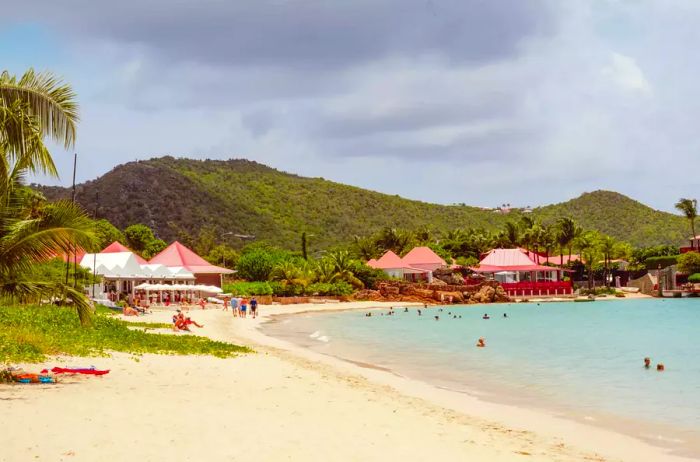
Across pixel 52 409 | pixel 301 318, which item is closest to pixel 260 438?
pixel 52 409

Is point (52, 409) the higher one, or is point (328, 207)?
point (328, 207)

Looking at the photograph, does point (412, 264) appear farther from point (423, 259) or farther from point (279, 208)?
point (279, 208)

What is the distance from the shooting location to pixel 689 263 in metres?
76.7

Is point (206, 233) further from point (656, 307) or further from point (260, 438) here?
point (260, 438)

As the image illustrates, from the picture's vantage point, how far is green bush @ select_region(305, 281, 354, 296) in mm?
62344

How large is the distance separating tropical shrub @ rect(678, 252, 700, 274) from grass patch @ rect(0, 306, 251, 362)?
66480 mm

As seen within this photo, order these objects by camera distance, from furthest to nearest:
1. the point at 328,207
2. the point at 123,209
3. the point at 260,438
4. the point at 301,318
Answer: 1. the point at 328,207
2. the point at 123,209
3. the point at 301,318
4. the point at 260,438

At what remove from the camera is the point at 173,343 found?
20.5 meters

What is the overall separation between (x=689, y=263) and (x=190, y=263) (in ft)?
175

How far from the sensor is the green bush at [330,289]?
6234 cm

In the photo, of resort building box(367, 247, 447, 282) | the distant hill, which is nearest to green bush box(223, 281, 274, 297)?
resort building box(367, 247, 447, 282)

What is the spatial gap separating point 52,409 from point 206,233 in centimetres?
8282

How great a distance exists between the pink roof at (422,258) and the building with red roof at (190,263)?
26.4 m

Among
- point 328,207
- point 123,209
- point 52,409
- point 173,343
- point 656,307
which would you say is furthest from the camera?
point 328,207
